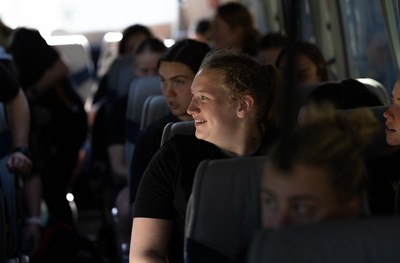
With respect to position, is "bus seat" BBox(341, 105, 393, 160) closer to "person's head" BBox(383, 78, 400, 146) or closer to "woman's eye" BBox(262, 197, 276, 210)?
"person's head" BBox(383, 78, 400, 146)

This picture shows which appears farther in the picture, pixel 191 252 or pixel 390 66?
pixel 390 66

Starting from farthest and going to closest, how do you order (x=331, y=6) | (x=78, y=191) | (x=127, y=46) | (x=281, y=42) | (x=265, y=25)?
(x=265, y=25) < (x=78, y=191) < (x=127, y=46) < (x=331, y=6) < (x=281, y=42)

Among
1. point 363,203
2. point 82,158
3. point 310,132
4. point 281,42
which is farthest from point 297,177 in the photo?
point 82,158

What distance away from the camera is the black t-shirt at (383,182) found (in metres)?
3.28

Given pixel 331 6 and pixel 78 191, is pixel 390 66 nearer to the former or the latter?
pixel 331 6

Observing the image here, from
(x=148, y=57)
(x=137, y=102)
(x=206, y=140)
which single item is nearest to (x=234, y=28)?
(x=148, y=57)

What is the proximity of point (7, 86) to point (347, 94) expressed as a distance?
1.70 metres

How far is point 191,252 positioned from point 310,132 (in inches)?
21.9

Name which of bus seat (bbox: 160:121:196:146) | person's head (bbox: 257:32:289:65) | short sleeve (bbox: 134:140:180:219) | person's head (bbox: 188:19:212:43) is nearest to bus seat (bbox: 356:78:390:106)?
bus seat (bbox: 160:121:196:146)

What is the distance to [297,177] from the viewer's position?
214 centimetres

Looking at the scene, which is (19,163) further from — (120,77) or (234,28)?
(234,28)

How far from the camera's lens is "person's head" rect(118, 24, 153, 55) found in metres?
7.95

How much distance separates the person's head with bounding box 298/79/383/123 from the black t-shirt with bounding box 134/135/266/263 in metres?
1.04

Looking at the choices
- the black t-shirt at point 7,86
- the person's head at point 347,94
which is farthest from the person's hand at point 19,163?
the person's head at point 347,94
